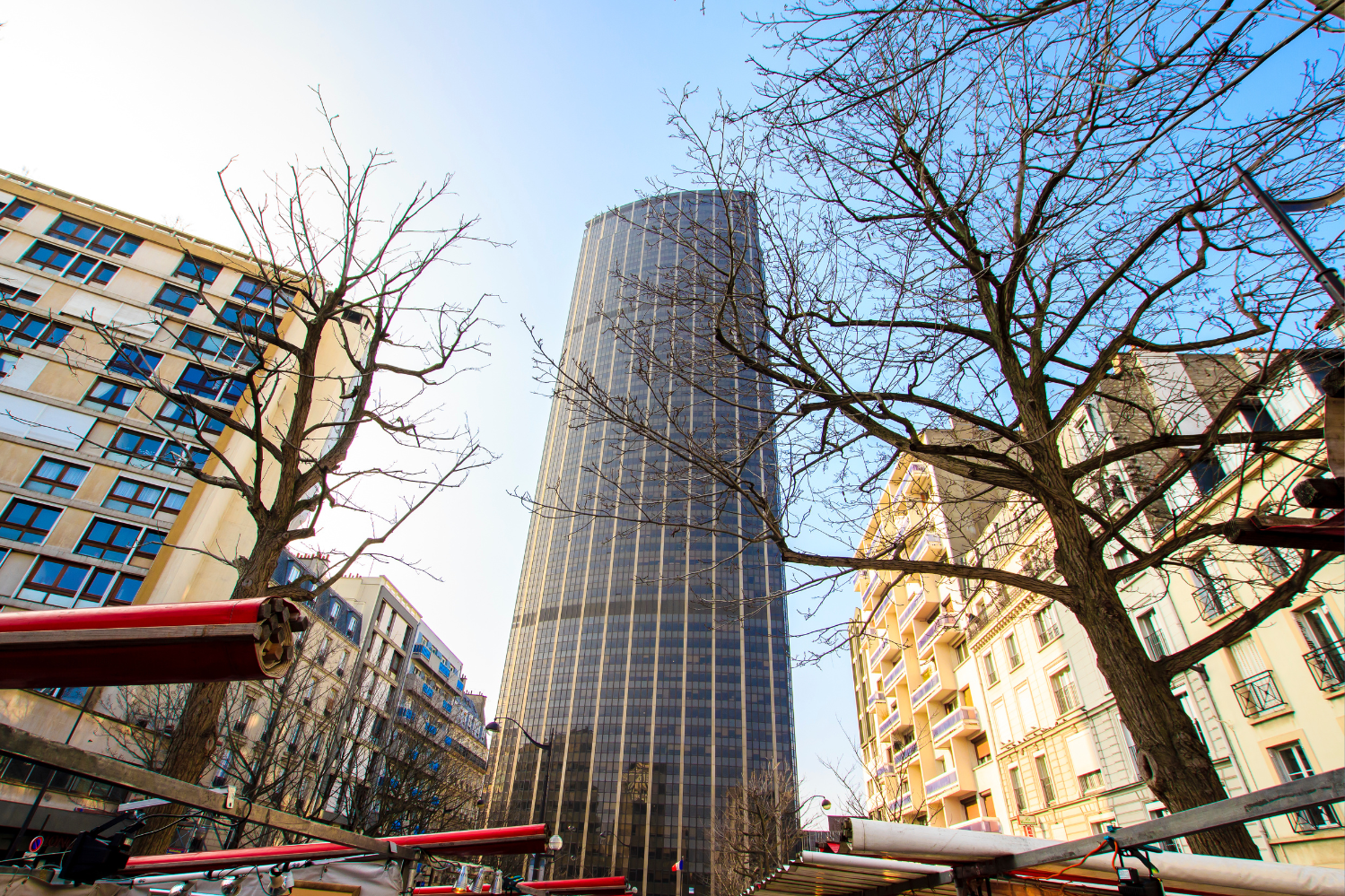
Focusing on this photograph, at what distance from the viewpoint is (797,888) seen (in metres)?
8.48

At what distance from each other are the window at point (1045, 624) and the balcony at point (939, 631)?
18.0ft

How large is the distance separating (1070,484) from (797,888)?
6404 millimetres

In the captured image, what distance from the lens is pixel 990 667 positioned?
2517 centimetres

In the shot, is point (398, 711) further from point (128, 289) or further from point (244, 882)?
point (244, 882)

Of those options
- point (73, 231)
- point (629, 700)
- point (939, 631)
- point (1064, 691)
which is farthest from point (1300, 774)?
point (629, 700)

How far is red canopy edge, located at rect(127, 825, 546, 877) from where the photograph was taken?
5.79 metres

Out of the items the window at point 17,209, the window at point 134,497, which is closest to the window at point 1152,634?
the window at point 134,497

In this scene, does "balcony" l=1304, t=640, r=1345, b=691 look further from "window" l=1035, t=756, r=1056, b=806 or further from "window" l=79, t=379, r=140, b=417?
"window" l=79, t=379, r=140, b=417

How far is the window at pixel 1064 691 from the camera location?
19.7m

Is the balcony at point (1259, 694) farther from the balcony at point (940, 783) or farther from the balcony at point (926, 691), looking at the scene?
the balcony at point (926, 691)

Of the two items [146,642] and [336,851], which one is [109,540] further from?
[146,642]

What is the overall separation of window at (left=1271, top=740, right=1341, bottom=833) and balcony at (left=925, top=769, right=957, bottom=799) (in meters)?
15.5

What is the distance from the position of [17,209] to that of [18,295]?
233 inches

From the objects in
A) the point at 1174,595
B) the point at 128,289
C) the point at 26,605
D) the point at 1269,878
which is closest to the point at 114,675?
the point at 1269,878
